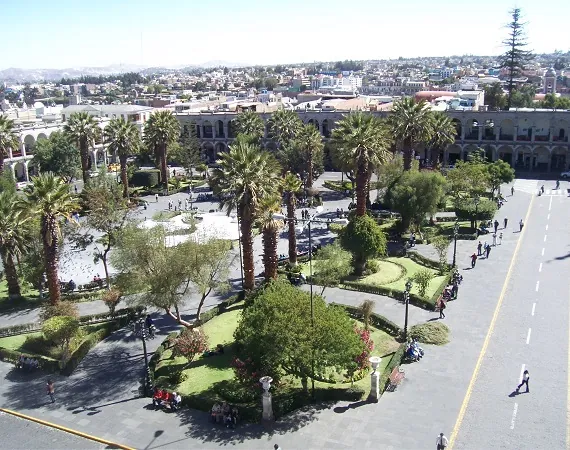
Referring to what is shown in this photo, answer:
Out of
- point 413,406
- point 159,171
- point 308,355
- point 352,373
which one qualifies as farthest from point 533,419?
point 159,171

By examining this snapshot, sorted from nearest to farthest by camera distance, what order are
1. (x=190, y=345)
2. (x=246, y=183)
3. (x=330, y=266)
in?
(x=190, y=345) → (x=246, y=183) → (x=330, y=266)

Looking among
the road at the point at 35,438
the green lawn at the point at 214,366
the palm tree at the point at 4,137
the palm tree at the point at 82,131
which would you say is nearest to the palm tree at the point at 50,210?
the green lawn at the point at 214,366

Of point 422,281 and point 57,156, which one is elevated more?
point 57,156

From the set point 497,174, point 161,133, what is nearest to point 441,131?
point 497,174

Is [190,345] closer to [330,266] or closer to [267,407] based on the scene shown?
[267,407]

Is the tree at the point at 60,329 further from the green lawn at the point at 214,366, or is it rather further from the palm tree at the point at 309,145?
the palm tree at the point at 309,145

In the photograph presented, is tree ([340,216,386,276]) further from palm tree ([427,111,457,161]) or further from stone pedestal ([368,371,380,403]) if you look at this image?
palm tree ([427,111,457,161])
